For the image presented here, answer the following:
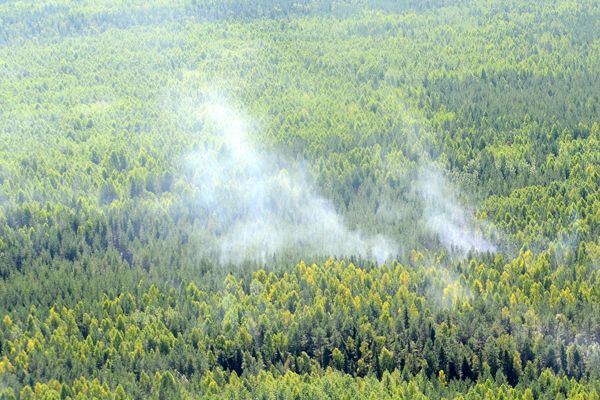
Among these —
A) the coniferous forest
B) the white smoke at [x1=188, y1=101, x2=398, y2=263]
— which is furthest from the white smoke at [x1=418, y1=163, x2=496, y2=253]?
the white smoke at [x1=188, y1=101, x2=398, y2=263]

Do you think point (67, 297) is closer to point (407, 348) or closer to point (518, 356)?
point (407, 348)

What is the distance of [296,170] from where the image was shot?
15438 cm

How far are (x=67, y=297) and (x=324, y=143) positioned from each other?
60369 mm

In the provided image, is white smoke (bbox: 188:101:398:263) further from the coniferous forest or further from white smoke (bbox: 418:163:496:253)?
white smoke (bbox: 418:163:496:253)

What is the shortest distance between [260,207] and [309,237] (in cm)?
1332

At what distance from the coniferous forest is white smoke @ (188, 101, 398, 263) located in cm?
39

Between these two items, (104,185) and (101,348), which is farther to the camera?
(104,185)

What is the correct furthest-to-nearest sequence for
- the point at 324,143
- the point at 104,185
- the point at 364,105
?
1. the point at 364,105
2. the point at 324,143
3. the point at 104,185

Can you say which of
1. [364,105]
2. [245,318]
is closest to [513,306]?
[245,318]

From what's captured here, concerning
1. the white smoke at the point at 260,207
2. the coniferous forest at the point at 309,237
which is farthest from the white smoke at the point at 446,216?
the white smoke at the point at 260,207

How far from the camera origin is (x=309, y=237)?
132000 millimetres

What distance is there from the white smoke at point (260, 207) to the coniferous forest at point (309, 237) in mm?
393

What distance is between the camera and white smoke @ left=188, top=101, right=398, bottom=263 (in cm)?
12788

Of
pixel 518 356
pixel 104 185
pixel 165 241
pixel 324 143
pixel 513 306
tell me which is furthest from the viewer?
pixel 324 143
